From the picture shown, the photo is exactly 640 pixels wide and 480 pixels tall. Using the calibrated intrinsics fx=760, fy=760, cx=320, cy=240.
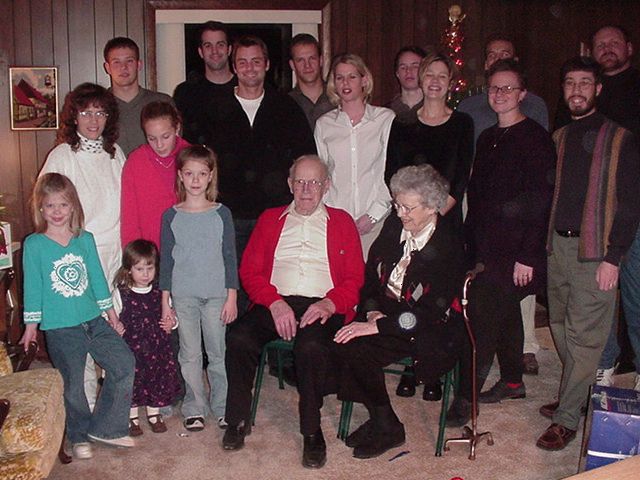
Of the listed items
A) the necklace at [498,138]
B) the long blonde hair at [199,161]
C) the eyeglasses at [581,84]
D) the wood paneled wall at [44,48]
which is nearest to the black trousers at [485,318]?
the necklace at [498,138]

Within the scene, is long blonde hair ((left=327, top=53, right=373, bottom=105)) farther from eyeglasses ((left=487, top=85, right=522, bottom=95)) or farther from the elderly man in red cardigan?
eyeglasses ((left=487, top=85, right=522, bottom=95))

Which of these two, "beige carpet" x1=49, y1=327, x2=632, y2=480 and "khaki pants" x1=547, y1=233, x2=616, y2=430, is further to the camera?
"khaki pants" x1=547, y1=233, x2=616, y2=430

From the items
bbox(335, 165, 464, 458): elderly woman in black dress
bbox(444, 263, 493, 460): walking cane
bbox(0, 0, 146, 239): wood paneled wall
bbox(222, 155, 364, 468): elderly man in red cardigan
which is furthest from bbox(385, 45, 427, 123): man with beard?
bbox(0, 0, 146, 239): wood paneled wall

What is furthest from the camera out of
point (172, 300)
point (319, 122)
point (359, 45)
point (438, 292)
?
point (359, 45)

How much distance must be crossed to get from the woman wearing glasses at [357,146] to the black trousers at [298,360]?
627 mm

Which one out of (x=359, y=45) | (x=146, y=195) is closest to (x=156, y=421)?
(x=146, y=195)

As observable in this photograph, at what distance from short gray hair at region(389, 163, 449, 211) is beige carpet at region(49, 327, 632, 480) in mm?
1081

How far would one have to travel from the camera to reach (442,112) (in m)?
3.72

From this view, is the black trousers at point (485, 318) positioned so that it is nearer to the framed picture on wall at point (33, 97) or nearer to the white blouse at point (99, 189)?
the white blouse at point (99, 189)

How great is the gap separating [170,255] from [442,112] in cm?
148

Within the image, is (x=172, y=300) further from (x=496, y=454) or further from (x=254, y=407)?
(x=496, y=454)

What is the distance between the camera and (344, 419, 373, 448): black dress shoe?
3332 millimetres

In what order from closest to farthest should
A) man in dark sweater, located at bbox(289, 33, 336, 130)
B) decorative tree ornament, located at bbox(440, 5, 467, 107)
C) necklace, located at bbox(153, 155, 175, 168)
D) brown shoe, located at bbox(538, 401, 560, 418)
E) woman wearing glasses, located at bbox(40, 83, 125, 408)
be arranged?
woman wearing glasses, located at bbox(40, 83, 125, 408)
necklace, located at bbox(153, 155, 175, 168)
brown shoe, located at bbox(538, 401, 560, 418)
man in dark sweater, located at bbox(289, 33, 336, 130)
decorative tree ornament, located at bbox(440, 5, 467, 107)

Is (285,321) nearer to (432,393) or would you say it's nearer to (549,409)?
(432,393)
